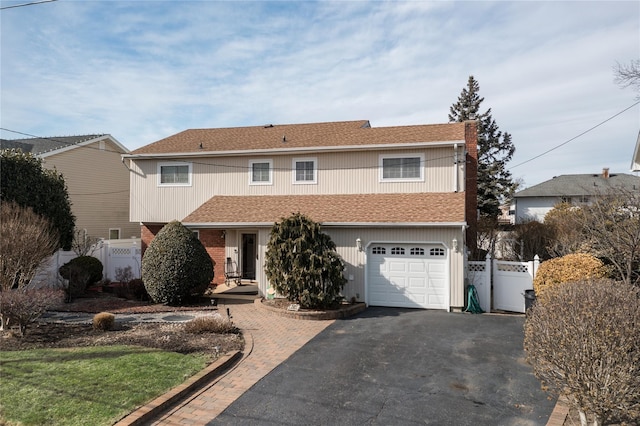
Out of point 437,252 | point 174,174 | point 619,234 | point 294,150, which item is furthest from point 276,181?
point 619,234

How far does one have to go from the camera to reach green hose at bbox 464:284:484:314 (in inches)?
505

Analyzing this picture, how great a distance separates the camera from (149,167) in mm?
18594

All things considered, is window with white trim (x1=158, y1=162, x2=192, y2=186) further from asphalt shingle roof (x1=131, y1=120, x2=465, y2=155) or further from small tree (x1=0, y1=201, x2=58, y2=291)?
small tree (x1=0, y1=201, x2=58, y2=291)

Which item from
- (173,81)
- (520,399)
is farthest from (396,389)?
(173,81)

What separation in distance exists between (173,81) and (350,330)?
34.0 ft

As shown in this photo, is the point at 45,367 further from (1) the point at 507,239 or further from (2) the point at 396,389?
(1) the point at 507,239

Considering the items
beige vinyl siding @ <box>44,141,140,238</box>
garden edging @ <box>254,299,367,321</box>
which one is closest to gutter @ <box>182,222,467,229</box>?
garden edging @ <box>254,299,367,321</box>

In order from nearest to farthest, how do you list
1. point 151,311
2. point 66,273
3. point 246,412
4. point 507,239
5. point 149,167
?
point 246,412 → point 151,311 → point 66,273 → point 149,167 → point 507,239

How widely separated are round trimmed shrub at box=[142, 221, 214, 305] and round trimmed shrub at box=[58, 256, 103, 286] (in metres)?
3.87

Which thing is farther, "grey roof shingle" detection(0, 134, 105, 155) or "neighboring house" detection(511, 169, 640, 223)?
"neighboring house" detection(511, 169, 640, 223)

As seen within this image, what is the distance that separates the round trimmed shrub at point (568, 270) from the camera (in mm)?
10750

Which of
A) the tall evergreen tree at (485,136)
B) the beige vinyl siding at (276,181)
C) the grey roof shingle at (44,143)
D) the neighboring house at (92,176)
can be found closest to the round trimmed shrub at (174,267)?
the beige vinyl siding at (276,181)

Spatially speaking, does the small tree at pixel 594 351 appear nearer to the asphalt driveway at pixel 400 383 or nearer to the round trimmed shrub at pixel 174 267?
the asphalt driveway at pixel 400 383

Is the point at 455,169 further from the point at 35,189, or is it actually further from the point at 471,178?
the point at 35,189
